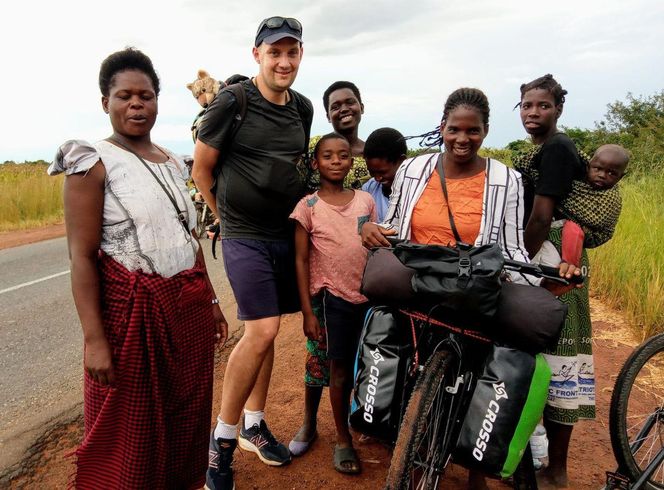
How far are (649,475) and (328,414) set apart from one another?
5.97ft

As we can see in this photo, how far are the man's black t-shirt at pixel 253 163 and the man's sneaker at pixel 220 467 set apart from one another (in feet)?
3.51

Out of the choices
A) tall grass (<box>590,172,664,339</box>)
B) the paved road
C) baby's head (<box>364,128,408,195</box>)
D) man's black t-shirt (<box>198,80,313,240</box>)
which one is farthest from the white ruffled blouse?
tall grass (<box>590,172,664,339</box>)

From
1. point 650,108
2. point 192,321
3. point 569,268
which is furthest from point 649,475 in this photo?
point 650,108

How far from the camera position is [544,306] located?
1931 millimetres

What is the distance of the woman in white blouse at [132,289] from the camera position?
1875mm

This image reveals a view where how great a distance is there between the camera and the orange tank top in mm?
2307

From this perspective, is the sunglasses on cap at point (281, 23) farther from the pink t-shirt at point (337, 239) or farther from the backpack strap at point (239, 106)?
the pink t-shirt at point (337, 239)

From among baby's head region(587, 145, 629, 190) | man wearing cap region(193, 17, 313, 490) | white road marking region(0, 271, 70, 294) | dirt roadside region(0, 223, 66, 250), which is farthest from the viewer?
dirt roadside region(0, 223, 66, 250)

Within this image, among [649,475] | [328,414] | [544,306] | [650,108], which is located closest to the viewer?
[544,306]

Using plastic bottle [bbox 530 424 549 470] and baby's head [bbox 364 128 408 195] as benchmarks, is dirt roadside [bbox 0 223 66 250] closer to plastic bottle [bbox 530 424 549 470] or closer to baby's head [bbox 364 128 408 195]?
baby's head [bbox 364 128 408 195]

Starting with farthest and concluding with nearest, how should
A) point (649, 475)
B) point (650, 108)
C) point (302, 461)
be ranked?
point (650, 108)
point (302, 461)
point (649, 475)

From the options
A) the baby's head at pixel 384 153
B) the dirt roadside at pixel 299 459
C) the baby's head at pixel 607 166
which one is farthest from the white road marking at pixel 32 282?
the baby's head at pixel 607 166

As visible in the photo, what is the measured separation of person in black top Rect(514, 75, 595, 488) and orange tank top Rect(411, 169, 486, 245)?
14.4 inches

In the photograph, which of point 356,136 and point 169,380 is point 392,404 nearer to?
point 169,380
